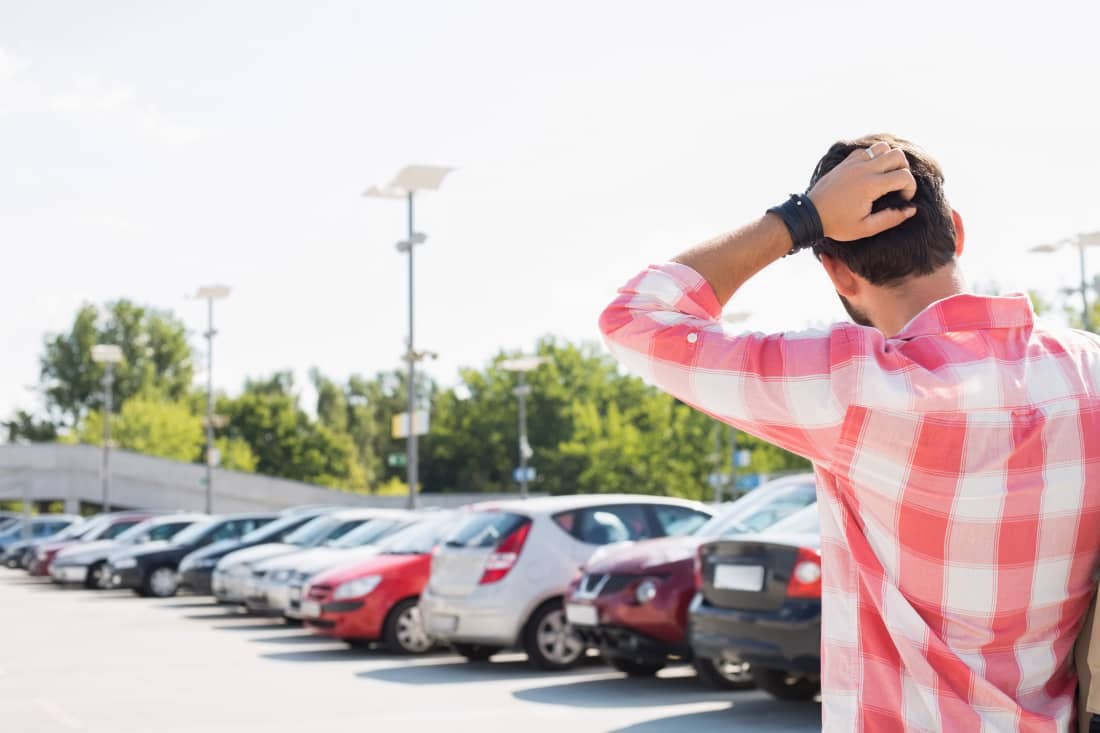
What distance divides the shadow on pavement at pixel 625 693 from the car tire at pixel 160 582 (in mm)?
15129

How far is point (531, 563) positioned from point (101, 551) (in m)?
17.2

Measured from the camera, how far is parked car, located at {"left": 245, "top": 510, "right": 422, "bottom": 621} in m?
16.5

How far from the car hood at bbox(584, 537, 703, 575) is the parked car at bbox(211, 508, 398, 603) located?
327 inches

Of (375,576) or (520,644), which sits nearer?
(520,644)

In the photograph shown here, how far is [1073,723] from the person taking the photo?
5.83 ft

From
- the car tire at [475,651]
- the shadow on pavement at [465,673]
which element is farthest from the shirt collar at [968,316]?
the car tire at [475,651]

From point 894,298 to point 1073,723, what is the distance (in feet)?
1.94

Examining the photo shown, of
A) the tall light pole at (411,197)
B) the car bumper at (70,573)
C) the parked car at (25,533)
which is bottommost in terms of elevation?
the parked car at (25,533)

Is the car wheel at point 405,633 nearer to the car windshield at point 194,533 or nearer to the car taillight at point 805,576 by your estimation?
the car taillight at point 805,576

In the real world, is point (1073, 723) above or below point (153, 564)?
above

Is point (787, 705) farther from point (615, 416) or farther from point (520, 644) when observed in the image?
point (615, 416)

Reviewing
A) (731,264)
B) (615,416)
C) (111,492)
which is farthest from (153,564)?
(615,416)

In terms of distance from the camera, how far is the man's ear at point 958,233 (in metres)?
1.87

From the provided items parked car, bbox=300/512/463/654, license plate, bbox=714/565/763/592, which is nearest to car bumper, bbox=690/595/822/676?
license plate, bbox=714/565/763/592
